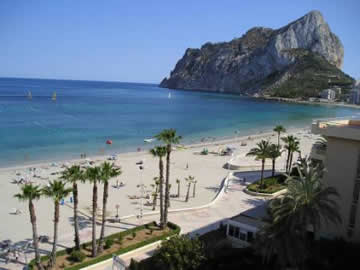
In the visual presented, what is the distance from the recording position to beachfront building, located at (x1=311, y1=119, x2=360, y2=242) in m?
15.3

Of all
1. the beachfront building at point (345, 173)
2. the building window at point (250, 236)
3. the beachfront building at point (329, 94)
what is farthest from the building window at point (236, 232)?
the beachfront building at point (329, 94)

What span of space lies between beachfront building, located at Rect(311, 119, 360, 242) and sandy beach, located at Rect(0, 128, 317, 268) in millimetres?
11659

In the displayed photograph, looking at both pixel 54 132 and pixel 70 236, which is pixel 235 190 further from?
pixel 54 132

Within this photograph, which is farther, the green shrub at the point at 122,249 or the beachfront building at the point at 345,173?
the green shrub at the point at 122,249

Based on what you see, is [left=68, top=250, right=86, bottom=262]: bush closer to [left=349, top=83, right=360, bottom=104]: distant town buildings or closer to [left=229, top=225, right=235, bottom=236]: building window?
[left=229, top=225, right=235, bottom=236]: building window

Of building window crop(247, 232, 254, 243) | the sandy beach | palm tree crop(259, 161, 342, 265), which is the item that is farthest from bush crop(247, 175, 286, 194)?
palm tree crop(259, 161, 342, 265)

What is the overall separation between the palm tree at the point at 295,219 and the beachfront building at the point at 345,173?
7.27 ft

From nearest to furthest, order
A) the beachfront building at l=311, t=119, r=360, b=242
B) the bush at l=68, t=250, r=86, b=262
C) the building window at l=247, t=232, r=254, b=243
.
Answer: the beachfront building at l=311, t=119, r=360, b=242
the bush at l=68, t=250, r=86, b=262
the building window at l=247, t=232, r=254, b=243

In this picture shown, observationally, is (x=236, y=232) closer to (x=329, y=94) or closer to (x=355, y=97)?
(x=355, y=97)

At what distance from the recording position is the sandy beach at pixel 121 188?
21.5 meters

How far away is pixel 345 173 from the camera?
15602mm

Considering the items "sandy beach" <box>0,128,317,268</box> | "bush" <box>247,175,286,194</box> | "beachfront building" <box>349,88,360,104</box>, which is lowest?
"sandy beach" <box>0,128,317,268</box>

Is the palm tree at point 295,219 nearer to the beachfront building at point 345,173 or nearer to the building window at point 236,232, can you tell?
the beachfront building at point 345,173

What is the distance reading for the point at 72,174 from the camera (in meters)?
16.7
